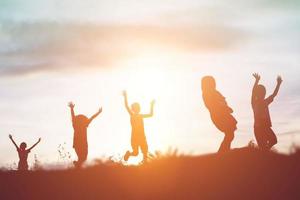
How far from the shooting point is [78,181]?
12.4 m

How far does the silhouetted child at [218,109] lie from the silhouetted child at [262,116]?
71.8 inches

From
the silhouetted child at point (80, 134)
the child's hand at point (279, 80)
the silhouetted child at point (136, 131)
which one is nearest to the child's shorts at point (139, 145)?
the silhouetted child at point (136, 131)

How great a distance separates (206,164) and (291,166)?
1.85m

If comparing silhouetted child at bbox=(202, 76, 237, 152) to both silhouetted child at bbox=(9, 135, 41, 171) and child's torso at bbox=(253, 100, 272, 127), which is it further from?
silhouetted child at bbox=(9, 135, 41, 171)

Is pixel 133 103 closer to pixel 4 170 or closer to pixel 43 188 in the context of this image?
pixel 4 170

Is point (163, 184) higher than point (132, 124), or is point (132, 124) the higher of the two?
point (132, 124)

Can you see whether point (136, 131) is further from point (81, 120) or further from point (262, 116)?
point (262, 116)

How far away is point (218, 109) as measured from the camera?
15922mm

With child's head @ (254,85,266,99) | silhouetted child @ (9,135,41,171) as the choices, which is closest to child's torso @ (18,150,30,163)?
silhouetted child @ (9,135,41,171)

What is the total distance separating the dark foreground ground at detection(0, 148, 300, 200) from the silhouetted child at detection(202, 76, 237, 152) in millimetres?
1945

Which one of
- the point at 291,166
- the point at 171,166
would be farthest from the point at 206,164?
the point at 291,166

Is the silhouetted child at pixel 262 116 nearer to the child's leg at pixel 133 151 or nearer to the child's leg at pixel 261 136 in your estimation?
the child's leg at pixel 261 136

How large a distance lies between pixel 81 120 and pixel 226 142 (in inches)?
226

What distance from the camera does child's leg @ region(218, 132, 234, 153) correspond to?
14967 millimetres
